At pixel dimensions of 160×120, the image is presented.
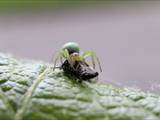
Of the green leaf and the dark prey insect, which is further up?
the dark prey insect

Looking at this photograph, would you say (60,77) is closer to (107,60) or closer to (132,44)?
(107,60)

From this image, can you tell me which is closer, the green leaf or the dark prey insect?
the green leaf

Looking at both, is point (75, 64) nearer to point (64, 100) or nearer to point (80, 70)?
point (80, 70)

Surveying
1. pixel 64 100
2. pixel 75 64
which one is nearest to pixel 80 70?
pixel 75 64

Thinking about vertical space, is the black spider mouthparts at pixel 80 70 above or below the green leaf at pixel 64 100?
above

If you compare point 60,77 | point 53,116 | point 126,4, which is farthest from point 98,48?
point 53,116

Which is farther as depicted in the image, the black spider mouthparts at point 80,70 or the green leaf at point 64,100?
the black spider mouthparts at point 80,70
